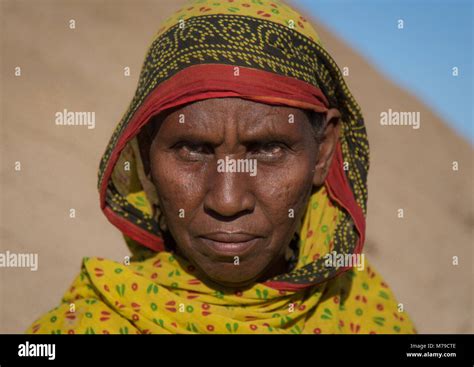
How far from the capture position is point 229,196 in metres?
2.88

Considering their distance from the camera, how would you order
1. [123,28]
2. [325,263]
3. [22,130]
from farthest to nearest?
[123,28]
[22,130]
[325,263]

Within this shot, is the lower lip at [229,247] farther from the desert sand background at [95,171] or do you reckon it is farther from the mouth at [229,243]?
the desert sand background at [95,171]

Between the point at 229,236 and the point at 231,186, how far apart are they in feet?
0.63

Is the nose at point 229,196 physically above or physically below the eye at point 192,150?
below

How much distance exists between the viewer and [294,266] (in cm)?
341

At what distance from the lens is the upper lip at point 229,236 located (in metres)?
2.95

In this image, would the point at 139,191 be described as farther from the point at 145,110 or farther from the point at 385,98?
the point at 385,98

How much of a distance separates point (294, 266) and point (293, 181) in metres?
0.50

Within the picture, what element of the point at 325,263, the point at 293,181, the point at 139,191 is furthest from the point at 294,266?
the point at 139,191

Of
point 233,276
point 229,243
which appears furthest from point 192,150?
point 233,276

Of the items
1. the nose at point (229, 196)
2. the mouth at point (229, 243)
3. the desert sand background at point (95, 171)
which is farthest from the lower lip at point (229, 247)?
the desert sand background at point (95, 171)

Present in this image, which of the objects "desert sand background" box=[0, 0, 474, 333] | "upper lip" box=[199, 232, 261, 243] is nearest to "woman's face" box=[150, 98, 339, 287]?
"upper lip" box=[199, 232, 261, 243]
